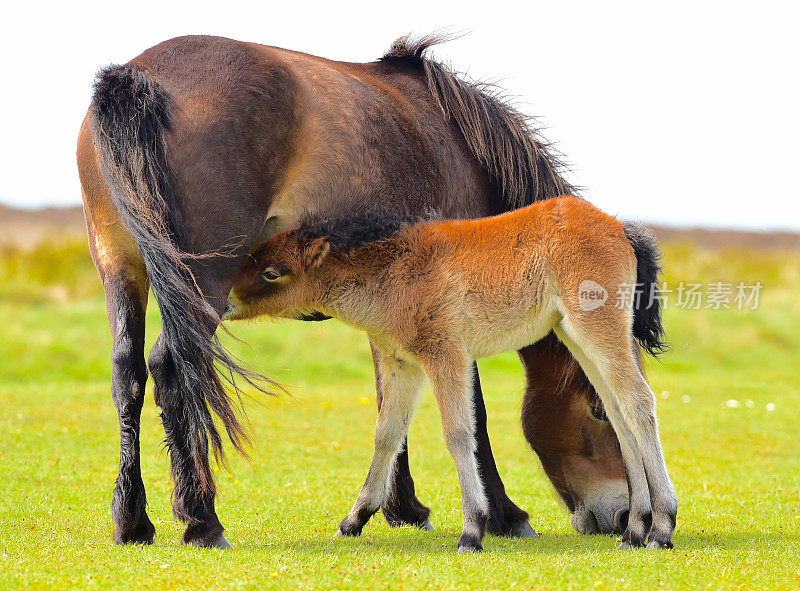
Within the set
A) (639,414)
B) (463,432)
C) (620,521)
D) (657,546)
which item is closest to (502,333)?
(463,432)

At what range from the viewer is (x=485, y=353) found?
623cm

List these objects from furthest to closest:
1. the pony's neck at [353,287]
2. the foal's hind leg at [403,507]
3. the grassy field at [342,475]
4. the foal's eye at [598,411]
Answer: the foal's hind leg at [403,507]
the foal's eye at [598,411]
the pony's neck at [353,287]
the grassy field at [342,475]

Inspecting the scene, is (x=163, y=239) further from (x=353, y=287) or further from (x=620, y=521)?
(x=620, y=521)

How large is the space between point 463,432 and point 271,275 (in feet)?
5.51

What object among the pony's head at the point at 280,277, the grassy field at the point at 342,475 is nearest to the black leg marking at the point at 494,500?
the grassy field at the point at 342,475

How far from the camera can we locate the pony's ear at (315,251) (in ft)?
20.4

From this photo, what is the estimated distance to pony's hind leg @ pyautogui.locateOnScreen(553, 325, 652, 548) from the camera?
613cm

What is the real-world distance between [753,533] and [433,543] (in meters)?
2.50

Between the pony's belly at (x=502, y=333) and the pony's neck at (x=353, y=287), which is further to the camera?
the pony's neck at (x=353, y=287)

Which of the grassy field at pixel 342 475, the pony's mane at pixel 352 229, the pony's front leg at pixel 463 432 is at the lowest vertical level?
the grassy field at pixel 342 475

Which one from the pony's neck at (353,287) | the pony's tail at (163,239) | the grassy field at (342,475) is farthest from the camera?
the pony's neck at (353,287)

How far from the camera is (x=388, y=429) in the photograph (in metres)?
6.52

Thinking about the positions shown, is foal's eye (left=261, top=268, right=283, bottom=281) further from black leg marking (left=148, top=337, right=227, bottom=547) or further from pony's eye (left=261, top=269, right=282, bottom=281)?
black leg marking (left=148, top=337, right=227, bottom=547)

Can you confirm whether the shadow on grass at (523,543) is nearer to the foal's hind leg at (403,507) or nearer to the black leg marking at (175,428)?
the foal's hind leg at (403,507)
